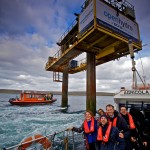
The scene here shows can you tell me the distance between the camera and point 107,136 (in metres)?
3.27

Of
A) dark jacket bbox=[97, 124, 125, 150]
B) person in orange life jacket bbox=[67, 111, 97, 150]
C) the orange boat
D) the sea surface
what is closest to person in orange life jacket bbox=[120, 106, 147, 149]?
dark jacket bbox=[97, 124, 125, 150]

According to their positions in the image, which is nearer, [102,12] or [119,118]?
[119,118]

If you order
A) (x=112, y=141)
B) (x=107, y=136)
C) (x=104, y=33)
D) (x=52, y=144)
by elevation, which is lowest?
(x=52, y=144)

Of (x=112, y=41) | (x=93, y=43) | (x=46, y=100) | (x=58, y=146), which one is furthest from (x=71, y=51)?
(x=46, y=100)

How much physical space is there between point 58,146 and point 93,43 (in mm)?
10290

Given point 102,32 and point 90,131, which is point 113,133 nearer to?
point 90,131

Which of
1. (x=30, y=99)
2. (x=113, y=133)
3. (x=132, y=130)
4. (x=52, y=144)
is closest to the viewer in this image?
(x=113, y=133)

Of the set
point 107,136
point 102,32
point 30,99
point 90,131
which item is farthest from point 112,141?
point 30,99

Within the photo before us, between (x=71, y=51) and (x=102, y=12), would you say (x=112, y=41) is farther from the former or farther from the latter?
(x=71, y=51)

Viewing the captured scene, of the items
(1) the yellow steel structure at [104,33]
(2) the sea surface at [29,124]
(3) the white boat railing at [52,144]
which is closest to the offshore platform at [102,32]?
(1) the yellow steel structure at [104,33]

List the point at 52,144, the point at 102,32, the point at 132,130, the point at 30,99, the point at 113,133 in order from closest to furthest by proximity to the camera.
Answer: the point at 113,133 < the point at 132,130 < the point at 52,144 < the point at 102,32 < the point at 30,99

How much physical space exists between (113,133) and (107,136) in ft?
0.47

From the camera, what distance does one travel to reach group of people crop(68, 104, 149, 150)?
3.31 meters

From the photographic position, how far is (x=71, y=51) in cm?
1736
